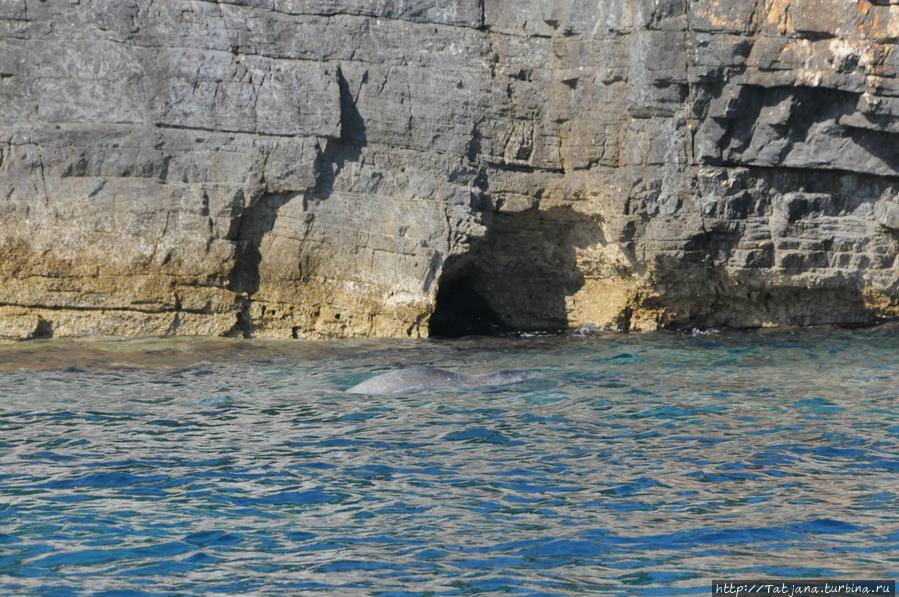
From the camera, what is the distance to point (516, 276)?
12.5 meters

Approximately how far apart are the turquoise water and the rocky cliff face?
4.21 feet

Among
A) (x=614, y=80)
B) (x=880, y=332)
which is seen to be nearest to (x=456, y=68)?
(x=614, y=80)

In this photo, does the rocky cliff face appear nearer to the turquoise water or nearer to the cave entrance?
the cave entrance

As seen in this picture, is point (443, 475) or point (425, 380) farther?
point (425, 380)

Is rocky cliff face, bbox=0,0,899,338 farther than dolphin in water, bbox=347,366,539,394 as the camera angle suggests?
Yes

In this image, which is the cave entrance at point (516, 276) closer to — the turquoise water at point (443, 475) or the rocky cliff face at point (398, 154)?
the rocky cliff face at point (398, 154)

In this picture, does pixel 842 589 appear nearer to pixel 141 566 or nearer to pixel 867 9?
pixel 141 566

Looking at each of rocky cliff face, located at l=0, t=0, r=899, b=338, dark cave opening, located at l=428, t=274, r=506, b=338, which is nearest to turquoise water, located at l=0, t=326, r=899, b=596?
rocky cliff face, located at l=0, t=0, r=899, b=338

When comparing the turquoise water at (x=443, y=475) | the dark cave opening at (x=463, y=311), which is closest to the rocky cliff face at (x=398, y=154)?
the dark cave opening at (x=463, y=311)

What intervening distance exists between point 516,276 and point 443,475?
6.33 metres

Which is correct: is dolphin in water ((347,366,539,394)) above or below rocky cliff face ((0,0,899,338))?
below

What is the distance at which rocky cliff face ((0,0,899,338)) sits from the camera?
11.0 m

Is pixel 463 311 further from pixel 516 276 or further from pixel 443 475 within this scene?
pixel 443 475

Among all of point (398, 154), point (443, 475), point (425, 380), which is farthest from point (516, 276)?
point (443, 475)
